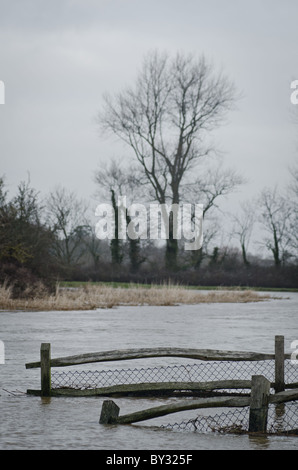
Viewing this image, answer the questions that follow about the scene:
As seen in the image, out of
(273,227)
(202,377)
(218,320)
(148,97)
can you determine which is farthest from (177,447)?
(273,227)

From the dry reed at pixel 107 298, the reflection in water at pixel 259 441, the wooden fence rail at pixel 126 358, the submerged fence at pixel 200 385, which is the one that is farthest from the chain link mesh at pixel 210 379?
the dry reed at pixel 107 298

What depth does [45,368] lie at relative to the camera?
11562mm

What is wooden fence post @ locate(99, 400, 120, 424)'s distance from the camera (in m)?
9.52

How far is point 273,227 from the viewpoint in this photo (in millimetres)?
67000

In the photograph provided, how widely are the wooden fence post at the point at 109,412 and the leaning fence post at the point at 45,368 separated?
212cm

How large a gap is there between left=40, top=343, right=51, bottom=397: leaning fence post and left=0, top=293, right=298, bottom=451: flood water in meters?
0.23

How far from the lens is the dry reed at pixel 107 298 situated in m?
32.3

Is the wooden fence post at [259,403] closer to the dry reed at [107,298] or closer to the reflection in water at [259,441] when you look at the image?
the reflection in water at [259,441]

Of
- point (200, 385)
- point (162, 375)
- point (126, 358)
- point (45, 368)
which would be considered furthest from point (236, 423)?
point (162, 375)

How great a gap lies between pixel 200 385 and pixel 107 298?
87.3 ft

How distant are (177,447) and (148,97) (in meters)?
46.8

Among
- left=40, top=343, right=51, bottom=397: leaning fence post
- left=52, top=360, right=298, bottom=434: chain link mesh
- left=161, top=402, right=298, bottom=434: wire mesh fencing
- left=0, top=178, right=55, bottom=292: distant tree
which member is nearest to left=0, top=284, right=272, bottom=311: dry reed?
left=0, top=178, right=55, bottom=292: distant tree

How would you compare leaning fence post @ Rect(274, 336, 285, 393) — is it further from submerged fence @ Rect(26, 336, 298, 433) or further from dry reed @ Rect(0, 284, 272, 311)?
A: dry reed @ Rect(0, 284, 272, 311)

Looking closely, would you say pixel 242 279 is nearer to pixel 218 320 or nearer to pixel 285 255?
pixel 285 255
